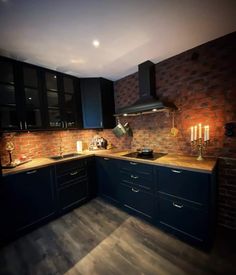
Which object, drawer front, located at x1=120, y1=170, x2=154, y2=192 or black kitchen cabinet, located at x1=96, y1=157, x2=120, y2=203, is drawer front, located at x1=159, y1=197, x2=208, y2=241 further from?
black kitchen cabinet, located at x1=96, y1=157, x2=120, y2=203

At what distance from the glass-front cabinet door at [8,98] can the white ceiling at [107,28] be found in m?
0.19

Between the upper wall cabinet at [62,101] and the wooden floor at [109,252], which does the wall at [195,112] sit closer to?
the upper wall cabinet at [62,101]

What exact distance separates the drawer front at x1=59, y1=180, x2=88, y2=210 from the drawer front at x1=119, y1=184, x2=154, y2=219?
2.42ft

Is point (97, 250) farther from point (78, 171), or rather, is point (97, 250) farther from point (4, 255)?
point (78, 171)

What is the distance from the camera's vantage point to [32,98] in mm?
2311

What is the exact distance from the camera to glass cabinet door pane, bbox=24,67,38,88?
224 centimetres

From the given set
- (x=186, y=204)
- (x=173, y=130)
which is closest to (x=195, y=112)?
(x=173, y=130)

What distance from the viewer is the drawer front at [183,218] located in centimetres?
155

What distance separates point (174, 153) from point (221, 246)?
4.18 ft

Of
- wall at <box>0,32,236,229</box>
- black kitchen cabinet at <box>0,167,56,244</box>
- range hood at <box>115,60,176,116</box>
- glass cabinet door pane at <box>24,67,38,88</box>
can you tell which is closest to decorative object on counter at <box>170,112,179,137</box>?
wall at <box>0,32,236,229</box>

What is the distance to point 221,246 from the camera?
63.6 inches

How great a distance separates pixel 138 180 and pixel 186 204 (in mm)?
698

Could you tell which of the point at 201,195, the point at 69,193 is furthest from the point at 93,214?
the point at 201,195

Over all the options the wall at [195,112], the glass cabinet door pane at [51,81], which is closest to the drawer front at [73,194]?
the wall at [195,112]
